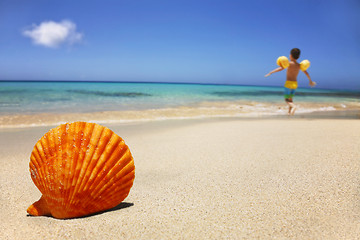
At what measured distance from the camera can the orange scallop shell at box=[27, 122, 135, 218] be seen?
1702 millimetres

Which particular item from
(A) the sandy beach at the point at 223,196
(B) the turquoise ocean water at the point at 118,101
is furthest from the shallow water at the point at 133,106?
(A) the sandy beach at the point at 223,196

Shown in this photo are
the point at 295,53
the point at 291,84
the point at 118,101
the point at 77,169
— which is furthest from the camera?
the point at 118,101

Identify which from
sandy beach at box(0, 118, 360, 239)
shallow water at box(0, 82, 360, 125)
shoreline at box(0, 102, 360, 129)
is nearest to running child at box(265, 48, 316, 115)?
sandy beach at box(0, 118, 360, 239)

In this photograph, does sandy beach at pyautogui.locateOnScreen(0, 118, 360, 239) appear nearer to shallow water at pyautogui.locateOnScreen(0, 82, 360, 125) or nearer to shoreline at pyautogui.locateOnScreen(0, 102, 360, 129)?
shoreline at pyautogui.locateOnScreen(0, 102, 360, 129)

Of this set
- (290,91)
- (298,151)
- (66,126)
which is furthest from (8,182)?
(290,91)

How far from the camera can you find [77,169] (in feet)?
5.59

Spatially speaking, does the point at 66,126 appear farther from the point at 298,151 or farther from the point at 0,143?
the point at 0,143

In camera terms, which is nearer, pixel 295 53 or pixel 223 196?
pixel 223 196

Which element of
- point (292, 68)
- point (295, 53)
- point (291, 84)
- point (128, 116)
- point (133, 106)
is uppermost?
point (295, 53)

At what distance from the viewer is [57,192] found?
5.57 feet

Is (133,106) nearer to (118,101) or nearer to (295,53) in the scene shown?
(118,101)

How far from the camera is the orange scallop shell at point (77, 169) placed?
5.58 feet

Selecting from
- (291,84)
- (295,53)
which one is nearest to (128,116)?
(291,84)

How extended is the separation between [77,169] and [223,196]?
125 cm
